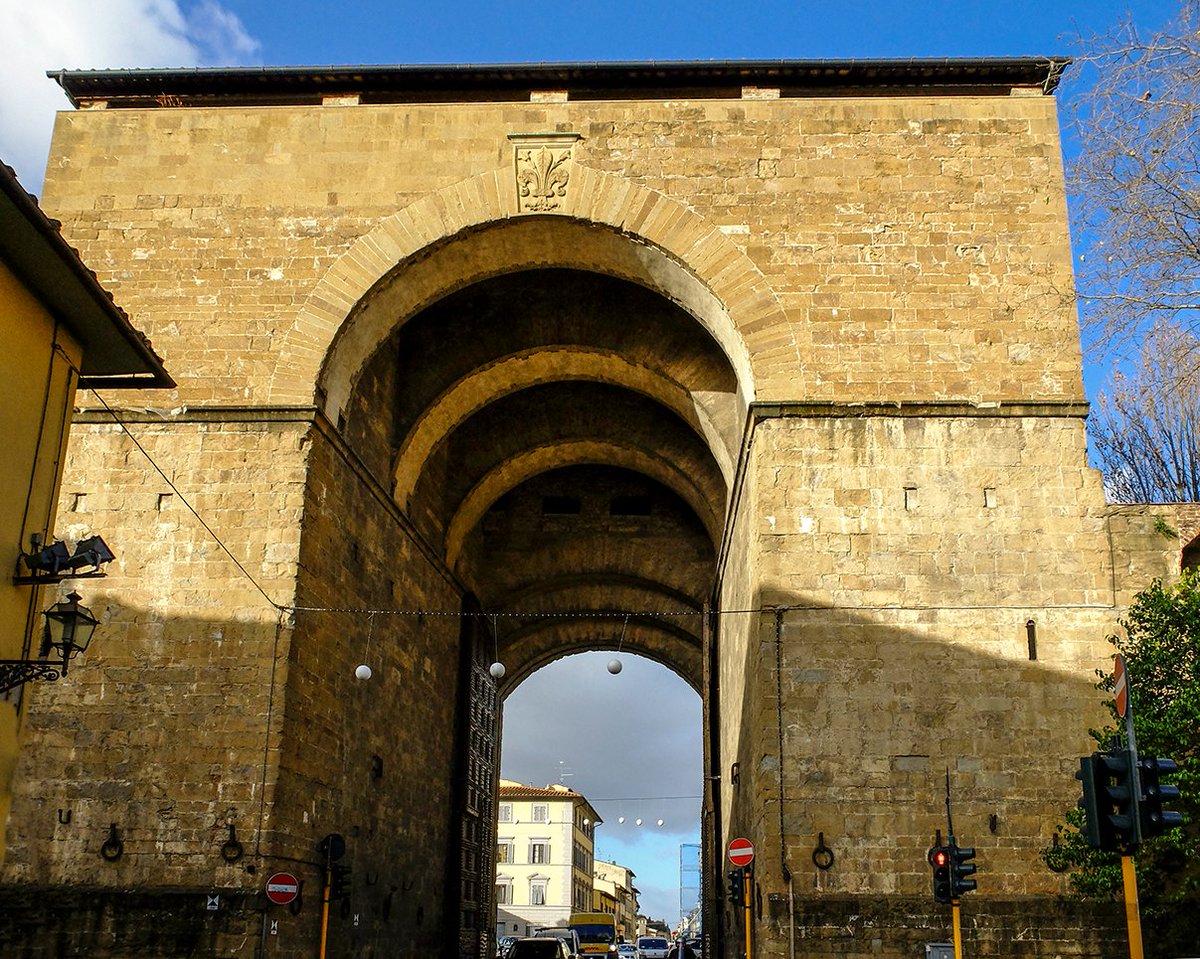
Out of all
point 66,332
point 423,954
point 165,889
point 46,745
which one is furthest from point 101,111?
point 423,954

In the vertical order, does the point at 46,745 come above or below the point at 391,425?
below

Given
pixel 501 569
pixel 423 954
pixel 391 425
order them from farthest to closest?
pixel 501 569, pixel 423 954, pixel 391 425

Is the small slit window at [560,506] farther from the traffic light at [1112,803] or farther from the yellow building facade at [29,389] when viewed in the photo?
the traffic light at [1112,803]

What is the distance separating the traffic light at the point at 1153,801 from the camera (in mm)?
5930

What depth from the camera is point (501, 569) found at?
22.4 m

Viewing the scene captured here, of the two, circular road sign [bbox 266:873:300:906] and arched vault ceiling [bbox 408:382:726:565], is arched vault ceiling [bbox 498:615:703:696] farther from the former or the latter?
circular road sign [bbox 266:873:300:906]

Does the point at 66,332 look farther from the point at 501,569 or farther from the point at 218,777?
the point at 501,569

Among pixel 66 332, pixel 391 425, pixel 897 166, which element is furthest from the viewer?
pixel 391 425

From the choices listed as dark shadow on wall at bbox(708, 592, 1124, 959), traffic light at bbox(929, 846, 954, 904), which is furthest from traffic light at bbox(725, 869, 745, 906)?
traffic light at bbox(929, 846, 954, 904)

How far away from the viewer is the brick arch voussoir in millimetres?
13625

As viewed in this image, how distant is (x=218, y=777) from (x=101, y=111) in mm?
8306

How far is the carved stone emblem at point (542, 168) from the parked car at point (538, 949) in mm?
13177

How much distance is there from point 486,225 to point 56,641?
743 centimetres

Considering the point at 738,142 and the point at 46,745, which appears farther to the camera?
the point at 738,142
